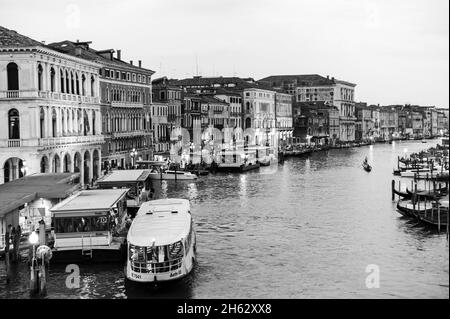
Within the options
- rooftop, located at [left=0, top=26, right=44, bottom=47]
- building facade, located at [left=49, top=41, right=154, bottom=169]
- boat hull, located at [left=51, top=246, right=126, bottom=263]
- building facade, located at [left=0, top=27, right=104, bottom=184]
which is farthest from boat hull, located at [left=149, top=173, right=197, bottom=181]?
boat hull, located at [left=51, top=246, right=126, bottom=263]

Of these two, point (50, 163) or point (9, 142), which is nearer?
point (9, 142)

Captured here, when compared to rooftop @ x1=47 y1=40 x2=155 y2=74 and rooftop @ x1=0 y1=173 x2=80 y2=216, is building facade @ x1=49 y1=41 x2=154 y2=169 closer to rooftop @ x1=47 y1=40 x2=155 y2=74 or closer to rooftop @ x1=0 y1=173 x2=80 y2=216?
rooftop @ x1=47 y1=40 x2=155 y2=74

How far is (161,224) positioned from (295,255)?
2132 mm

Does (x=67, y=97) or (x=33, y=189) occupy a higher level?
(x=67, y=97)

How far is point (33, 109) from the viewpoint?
14.8 m

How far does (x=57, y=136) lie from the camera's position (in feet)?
52.4

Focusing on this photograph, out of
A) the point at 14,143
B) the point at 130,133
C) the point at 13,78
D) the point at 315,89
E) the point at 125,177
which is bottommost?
the point at 125,177

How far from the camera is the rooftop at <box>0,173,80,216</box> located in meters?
10.1

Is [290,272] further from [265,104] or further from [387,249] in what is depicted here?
[265,104]

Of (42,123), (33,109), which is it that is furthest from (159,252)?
(42,123)

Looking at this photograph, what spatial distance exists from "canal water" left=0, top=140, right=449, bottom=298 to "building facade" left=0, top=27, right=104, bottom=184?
347 cm

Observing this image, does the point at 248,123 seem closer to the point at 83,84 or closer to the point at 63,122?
the point at 83,84

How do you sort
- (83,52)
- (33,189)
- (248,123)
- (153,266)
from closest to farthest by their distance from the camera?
(153,266)
(33,189)
(83,52)
(248,123)
